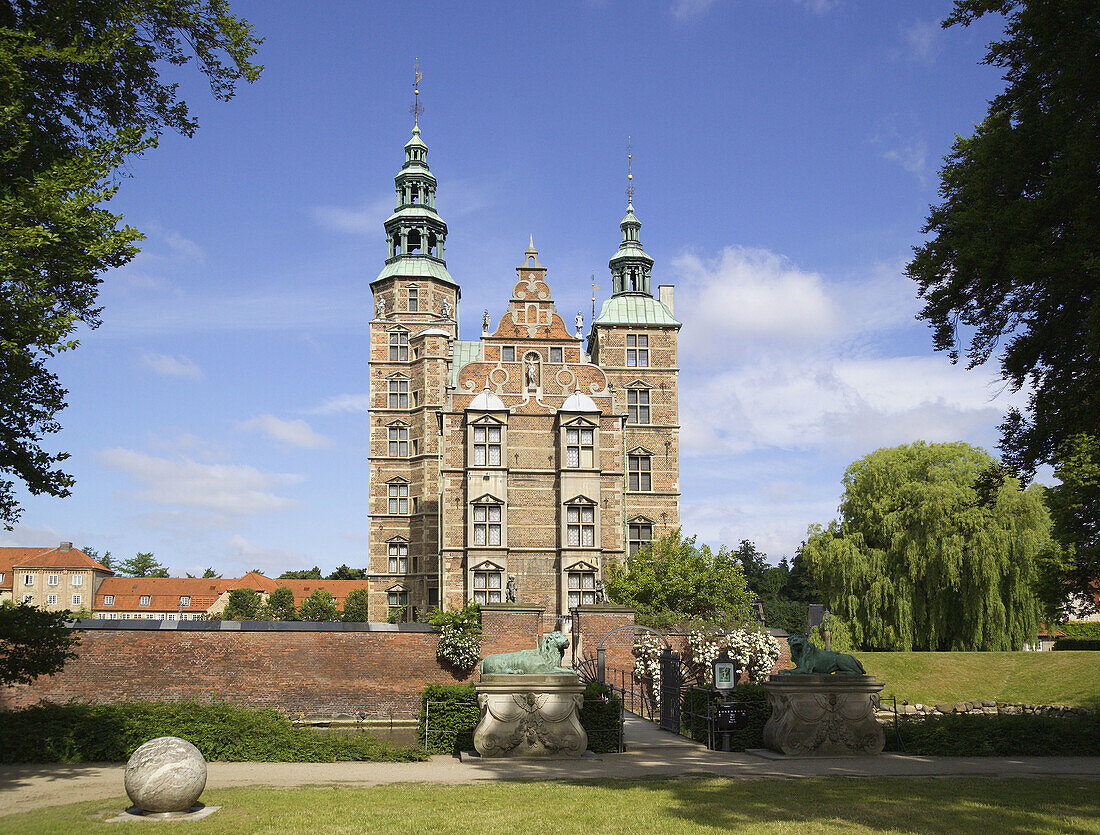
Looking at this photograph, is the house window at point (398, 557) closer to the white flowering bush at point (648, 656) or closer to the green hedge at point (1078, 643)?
the white flowering bush at point (648, 656)

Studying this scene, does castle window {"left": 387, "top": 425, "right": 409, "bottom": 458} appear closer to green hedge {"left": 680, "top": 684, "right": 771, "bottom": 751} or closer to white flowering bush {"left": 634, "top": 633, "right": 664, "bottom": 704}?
white flowering bush {"left": 634, "top": 633, "right": 664, "bottom": 704}

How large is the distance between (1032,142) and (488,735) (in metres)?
12.2

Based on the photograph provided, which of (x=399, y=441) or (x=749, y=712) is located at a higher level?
(x=399, y=441)

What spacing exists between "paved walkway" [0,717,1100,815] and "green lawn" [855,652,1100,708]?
1536cm

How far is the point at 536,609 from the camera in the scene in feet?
75.4

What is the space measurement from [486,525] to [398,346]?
13.7 m

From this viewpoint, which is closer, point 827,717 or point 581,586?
point 827,717

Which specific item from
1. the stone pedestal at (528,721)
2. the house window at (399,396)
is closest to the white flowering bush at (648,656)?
the stone pedestal at (528,721)

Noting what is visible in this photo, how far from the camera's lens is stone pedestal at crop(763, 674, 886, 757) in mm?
15227

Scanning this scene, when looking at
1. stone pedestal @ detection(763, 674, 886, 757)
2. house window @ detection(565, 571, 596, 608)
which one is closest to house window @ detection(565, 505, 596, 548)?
house window @ detection(565, 571, 596, 608)

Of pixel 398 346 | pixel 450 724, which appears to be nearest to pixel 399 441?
pixel 398 346

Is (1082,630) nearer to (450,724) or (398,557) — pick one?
(398,557)

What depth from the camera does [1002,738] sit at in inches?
628

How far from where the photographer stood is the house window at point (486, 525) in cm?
3459
